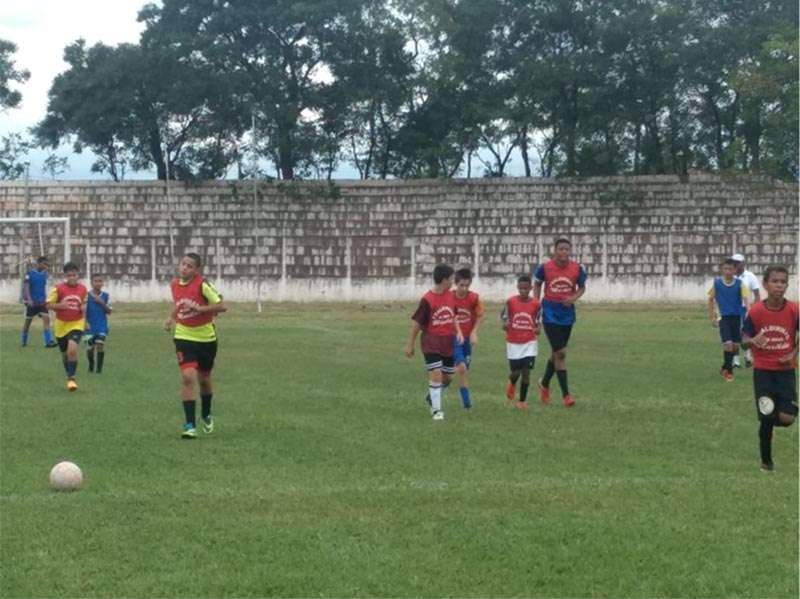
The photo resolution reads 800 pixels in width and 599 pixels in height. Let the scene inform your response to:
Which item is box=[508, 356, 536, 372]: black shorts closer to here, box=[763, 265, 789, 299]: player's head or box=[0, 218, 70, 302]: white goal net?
box=[763, 265, 789, 299]: player's head

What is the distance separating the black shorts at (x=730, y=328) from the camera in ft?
63.4

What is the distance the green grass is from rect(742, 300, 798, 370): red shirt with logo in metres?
0.91

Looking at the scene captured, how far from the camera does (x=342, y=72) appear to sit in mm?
54156

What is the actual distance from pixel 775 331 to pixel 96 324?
42.4 feet

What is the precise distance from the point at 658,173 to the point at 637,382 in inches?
1356

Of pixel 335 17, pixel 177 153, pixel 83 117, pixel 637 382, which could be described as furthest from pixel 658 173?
pixel 637 382

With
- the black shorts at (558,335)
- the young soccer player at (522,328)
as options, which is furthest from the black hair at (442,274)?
the black shorts at (558,335)

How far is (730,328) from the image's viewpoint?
19.4 meters

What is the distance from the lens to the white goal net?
46.5 m

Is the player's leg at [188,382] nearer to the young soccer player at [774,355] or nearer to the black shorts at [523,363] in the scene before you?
the black shorts at [523,363]

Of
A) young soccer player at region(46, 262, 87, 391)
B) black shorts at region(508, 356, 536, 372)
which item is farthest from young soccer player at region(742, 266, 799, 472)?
young soccer player at region(46, 262, 87, 391)

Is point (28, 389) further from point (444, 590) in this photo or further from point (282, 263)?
point (282, 263)

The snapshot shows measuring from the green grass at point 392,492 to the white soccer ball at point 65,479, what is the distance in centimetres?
16

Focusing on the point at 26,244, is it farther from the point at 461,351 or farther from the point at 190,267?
the point at 190,267
